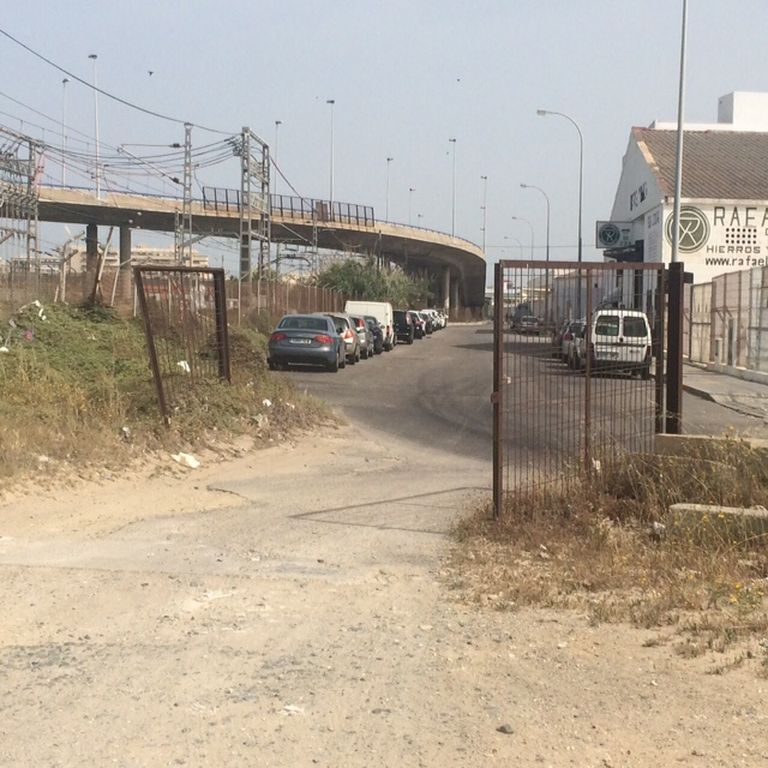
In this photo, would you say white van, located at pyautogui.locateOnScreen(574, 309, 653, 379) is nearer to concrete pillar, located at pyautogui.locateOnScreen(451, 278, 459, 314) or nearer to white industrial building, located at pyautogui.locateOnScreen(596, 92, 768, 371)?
white industrial building, located at pyautogui.locateOnScreen(596, 92, 768, 371)

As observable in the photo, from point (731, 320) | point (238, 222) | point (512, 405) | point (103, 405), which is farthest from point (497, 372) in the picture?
point (238, 222)

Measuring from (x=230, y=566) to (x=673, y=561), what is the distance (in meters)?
3.12

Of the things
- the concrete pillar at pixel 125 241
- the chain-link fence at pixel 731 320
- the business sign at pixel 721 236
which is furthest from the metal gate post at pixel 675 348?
the concrete pillar at pixel 125 241

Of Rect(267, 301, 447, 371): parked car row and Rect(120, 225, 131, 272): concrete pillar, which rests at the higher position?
Rect(120, 225, 131, 272): concrete pillar

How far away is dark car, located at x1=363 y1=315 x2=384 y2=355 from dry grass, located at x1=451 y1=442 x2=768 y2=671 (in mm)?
30294

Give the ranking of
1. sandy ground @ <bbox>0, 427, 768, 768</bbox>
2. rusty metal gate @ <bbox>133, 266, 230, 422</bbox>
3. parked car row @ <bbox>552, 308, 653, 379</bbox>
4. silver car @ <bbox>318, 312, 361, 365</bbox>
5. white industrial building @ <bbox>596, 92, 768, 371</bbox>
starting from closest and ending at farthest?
1. sandy ground @ <bbox>0, 427, 768, 768</bbox>
2. parked car row @ <bbox>552, 308, 653, 379</bbox>
3. rusty metal gate @ <bbox>133, 266, 230, 422</bbox>
4. white industrial building @ <bbox>596, 92, 768, 371</bbox>
5. silver car @ <bbox>318, 312, 361, 365</bbox>

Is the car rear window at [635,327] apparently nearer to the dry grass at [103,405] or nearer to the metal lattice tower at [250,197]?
the dry grass at [103,405]

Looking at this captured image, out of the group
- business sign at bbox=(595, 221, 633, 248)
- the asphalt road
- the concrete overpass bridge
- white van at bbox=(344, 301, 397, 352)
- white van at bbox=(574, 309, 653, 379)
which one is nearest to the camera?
white van at bbox=(574, 309, 653, 379)

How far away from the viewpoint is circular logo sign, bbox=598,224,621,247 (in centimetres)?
4912

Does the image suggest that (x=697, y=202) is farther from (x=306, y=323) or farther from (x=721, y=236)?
(x=306, y=323)

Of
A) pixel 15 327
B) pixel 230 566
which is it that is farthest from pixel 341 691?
pixel 15 327

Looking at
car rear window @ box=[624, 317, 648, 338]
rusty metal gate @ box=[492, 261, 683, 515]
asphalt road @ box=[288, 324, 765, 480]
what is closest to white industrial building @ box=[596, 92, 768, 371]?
asphalt road @ box=[288, 324, 765, 480]

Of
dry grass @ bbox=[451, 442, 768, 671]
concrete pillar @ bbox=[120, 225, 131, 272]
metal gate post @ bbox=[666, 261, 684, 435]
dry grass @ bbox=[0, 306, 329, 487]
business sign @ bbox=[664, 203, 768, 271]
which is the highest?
concrete pillar @ bbox=[120, 225, 131, 272]

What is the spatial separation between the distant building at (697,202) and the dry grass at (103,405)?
29.3 m
